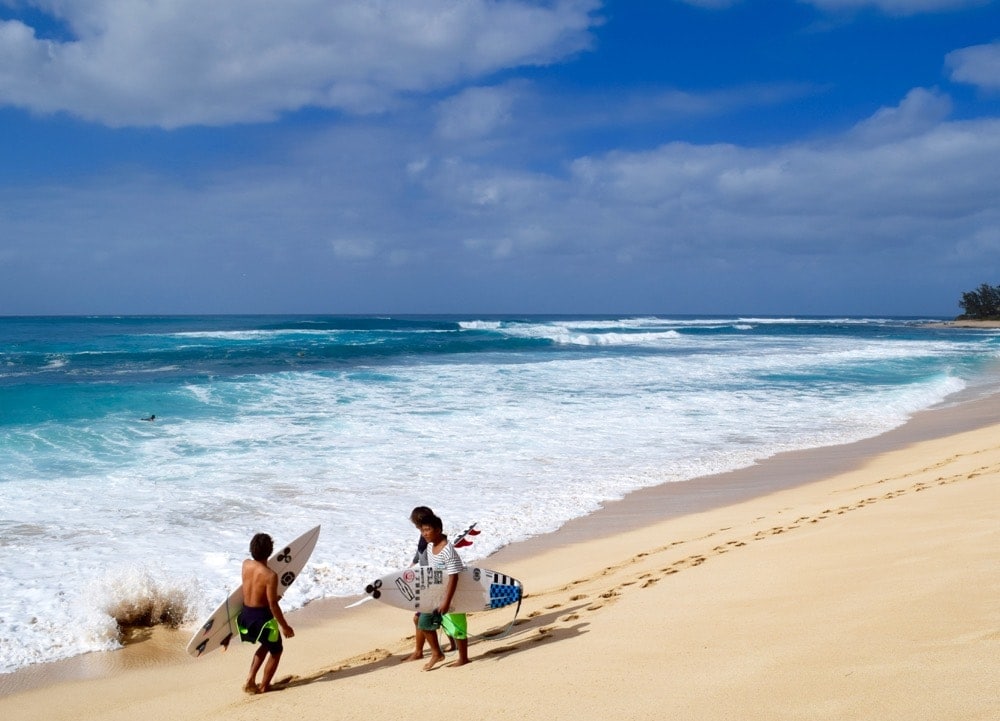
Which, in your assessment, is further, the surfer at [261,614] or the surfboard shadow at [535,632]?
the surfboard shadow at [535,632]

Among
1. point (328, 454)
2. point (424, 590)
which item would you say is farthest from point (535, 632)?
point (328, 454)

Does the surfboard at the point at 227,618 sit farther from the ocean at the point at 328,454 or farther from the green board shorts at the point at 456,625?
the ocean at the point at 328,454

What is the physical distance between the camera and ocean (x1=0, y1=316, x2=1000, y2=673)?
21.5 ft

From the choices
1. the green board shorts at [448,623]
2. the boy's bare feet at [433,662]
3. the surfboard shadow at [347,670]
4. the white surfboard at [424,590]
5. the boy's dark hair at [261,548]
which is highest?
the boy's dark hair at [261,548]

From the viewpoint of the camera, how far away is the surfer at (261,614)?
4.36 meters

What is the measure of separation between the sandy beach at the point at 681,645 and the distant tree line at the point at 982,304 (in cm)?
9218

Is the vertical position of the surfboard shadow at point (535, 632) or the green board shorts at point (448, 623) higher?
the green board shorts at point (448, 623)

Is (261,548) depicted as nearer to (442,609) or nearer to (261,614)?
(261,614)

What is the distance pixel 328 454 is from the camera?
40.0ft

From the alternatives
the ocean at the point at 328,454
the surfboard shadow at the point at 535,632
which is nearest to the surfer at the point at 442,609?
the surfboard shadow at the point at 535,632

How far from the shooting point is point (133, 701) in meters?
4.52

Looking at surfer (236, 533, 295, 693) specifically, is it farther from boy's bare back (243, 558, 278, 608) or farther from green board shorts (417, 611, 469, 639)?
green board shorts (417, 611, 469, 639)

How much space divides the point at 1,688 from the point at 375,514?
14.3ft

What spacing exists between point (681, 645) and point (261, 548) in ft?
8.18
